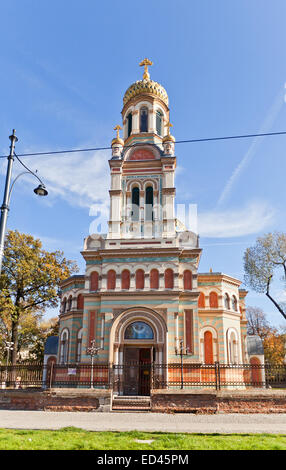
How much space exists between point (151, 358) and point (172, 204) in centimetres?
1139

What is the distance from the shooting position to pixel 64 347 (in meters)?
28.1

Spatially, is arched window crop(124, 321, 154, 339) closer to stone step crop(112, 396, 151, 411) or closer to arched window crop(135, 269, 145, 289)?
arched window crop(135, 269, 145, 289)

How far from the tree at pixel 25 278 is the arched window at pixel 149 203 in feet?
35.3

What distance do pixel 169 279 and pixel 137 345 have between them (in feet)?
16.1

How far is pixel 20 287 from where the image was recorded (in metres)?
32.1

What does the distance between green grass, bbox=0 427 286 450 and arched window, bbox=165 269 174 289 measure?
1525cm

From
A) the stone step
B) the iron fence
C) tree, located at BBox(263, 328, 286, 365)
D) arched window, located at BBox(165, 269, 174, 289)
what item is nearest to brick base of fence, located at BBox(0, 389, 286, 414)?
the stone step

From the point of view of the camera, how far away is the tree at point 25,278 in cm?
3138

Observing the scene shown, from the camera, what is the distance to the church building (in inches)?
942

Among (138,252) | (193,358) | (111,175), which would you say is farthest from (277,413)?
(111,175)

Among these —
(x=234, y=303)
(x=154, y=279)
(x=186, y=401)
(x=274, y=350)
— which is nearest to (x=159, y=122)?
(x=154, y=279)

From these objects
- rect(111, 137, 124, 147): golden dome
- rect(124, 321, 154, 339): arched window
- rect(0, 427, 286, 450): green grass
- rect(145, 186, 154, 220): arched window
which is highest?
rect(111, 137, 124, 147): golden dome

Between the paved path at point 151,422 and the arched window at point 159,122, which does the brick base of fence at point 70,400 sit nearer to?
the paved path at point 151,422

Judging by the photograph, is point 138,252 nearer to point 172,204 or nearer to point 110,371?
point 172,204
